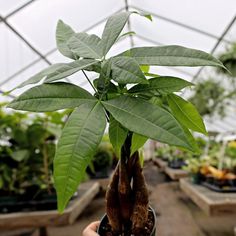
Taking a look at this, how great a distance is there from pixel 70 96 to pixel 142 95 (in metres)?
0.11

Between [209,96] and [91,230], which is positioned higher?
[209,96]

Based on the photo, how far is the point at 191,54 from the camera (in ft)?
1.26

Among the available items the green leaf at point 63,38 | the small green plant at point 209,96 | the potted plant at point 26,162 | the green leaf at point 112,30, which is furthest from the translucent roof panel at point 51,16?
the green leaf at point 112,30

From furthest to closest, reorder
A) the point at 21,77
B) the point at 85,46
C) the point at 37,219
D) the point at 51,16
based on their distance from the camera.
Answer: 1. the point at 21,77
2. the point at 51,16
3. the point at 37,219
4. the point at 85,46

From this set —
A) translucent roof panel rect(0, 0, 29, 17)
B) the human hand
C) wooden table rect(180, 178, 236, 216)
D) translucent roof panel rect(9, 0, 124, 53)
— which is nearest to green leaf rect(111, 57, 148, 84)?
the human hand

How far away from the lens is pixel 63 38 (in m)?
0.49

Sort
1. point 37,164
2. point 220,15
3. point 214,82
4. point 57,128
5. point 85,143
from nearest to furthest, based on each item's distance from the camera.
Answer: point 85,143 < point 57,128 < point 37,164 < point 220,15 < point 214,82

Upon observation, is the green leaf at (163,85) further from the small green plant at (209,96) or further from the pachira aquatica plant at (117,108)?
the small green plant at (209,96)

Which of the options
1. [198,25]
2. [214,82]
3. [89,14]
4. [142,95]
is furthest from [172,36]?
[142,95]

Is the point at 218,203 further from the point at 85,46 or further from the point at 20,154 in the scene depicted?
the point at 85,46

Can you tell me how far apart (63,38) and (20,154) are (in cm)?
110

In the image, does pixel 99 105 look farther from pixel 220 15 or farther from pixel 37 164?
pixel 220 15

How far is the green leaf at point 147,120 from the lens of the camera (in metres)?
0.31

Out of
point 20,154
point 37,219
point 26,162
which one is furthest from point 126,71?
point 26,162
